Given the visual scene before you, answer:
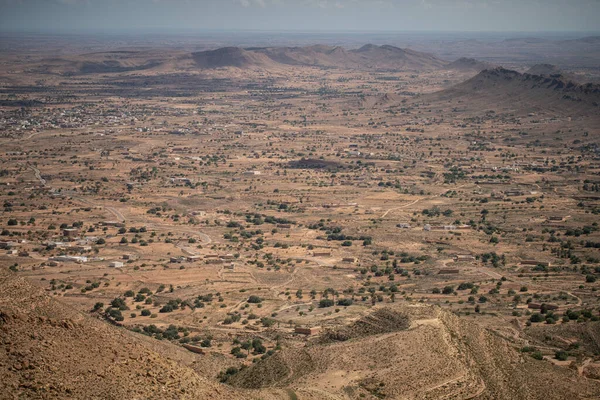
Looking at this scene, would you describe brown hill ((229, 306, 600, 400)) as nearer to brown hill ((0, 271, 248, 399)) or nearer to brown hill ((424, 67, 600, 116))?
brown hill ((0, 271, 248, 399))

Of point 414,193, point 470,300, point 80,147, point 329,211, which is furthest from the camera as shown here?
point 80,147

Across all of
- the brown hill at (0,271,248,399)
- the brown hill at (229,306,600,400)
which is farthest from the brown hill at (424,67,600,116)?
the brown hill at (0,271,248,399)

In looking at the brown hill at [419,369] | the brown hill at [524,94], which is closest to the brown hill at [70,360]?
the brown hill at [419,369]

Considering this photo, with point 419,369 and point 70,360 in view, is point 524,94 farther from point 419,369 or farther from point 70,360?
point 70,360

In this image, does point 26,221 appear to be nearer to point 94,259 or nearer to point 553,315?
point 94,259

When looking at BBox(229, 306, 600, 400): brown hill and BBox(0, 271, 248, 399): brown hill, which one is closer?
BBox(0, 271, 248, 399): brown hill

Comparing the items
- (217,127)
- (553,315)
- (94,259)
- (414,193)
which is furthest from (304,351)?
(217,127)

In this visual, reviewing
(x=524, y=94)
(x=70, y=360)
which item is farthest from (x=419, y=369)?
(x=524, y=94)

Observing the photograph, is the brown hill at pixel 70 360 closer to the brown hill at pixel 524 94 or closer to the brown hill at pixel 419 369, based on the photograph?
the brown hill at pixel 419 369
